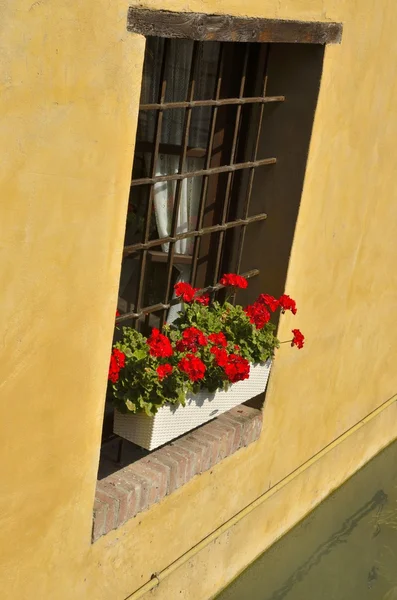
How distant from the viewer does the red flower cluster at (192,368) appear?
3.90 metres

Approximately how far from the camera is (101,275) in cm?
343

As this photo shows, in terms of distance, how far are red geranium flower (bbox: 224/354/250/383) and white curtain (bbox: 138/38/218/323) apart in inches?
22.9

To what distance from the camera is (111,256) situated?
345cm

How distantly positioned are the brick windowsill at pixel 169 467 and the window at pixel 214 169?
319mm

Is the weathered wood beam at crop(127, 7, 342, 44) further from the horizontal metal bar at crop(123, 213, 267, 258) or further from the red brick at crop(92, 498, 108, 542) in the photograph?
the red brick at crop(92, 498, 108, 542)

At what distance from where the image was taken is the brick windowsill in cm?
395

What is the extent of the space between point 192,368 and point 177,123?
3.89 feet

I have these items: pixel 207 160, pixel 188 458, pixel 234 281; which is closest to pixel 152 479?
pixel 188 458

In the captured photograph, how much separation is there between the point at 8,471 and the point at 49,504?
0.36m

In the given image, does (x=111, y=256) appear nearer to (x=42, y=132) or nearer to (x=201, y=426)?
(x=42, y=132)

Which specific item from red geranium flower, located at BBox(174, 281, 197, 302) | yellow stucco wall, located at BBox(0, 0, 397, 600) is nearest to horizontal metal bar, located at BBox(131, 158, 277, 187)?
yellow stucco wall, located at BBox(0, 0, 397, 600)

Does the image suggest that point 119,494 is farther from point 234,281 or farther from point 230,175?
point 230,175

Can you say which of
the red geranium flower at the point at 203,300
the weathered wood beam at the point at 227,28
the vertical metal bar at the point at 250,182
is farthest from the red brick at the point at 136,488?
the weathered wood beam at the point at 227,28

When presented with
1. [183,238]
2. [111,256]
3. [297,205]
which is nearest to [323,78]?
[297,205]
